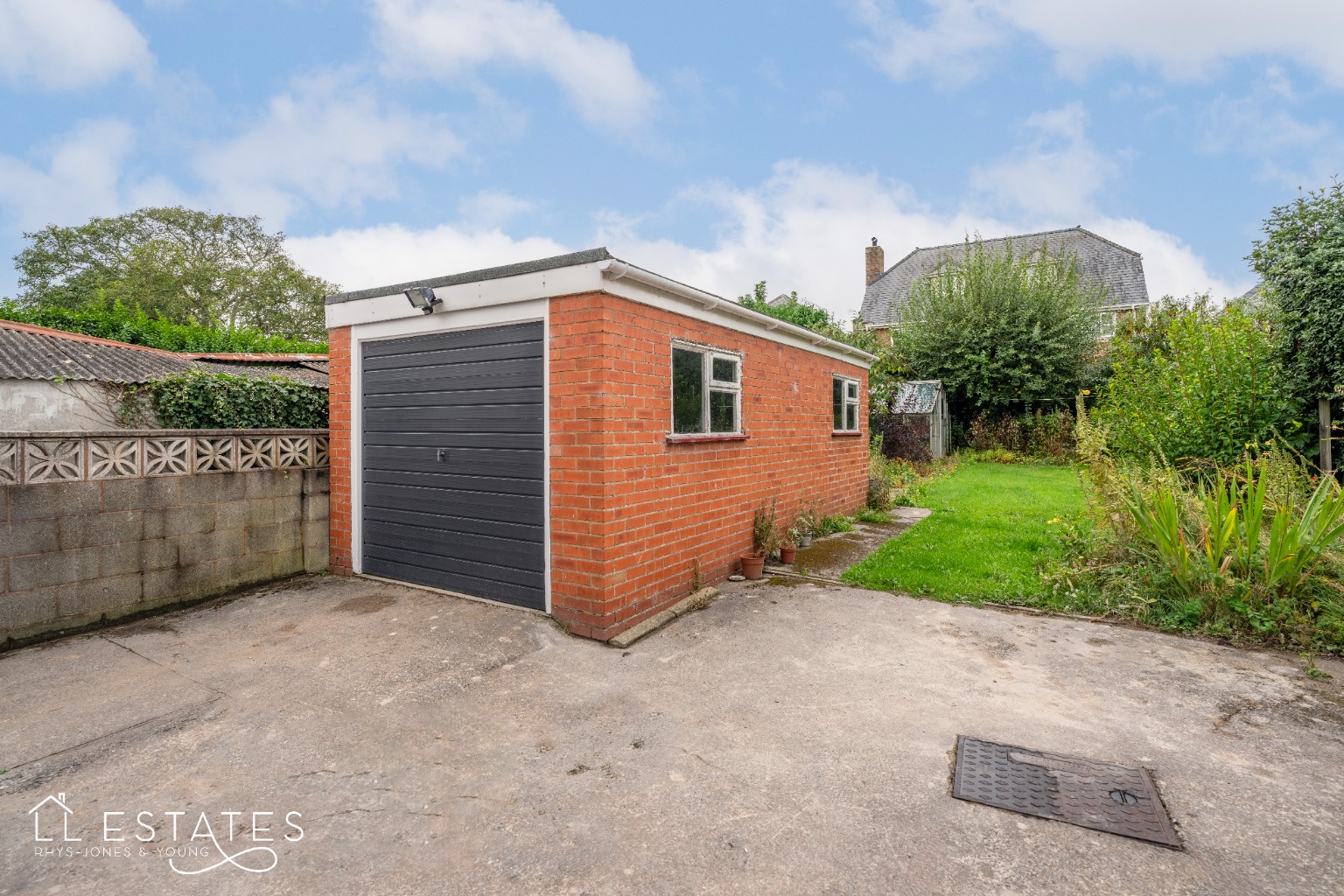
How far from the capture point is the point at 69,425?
28.9 ft

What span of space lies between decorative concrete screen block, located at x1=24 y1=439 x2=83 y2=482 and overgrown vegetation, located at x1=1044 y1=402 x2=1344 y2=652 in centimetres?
791

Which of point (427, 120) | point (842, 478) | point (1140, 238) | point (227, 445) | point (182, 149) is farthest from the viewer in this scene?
point (1140, 238)

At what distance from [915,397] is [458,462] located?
17.0m

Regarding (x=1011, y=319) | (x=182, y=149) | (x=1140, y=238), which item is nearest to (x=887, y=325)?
(x=1011, y=319)

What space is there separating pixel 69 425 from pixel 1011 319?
75.2 ft

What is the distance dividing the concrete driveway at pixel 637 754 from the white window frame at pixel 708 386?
1.83 metres

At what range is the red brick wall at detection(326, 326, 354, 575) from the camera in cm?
632

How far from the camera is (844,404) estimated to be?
399 inches

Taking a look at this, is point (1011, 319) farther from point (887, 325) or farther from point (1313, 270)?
point (1313, 270)

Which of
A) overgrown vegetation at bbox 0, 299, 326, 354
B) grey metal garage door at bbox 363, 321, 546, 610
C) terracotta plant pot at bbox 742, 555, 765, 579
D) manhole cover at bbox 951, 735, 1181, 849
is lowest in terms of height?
manhole cover at bbox 951, 735, 1181, 849

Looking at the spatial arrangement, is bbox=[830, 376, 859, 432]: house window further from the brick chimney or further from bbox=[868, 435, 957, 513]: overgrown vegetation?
the brick chimney

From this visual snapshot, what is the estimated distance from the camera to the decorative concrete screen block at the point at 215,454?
5.38m

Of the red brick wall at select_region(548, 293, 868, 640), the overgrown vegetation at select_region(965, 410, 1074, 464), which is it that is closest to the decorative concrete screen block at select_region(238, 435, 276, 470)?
the red brick wall at select_region(548, 293, 868, 640)

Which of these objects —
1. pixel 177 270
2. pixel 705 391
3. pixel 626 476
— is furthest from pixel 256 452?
pixel 177 270
